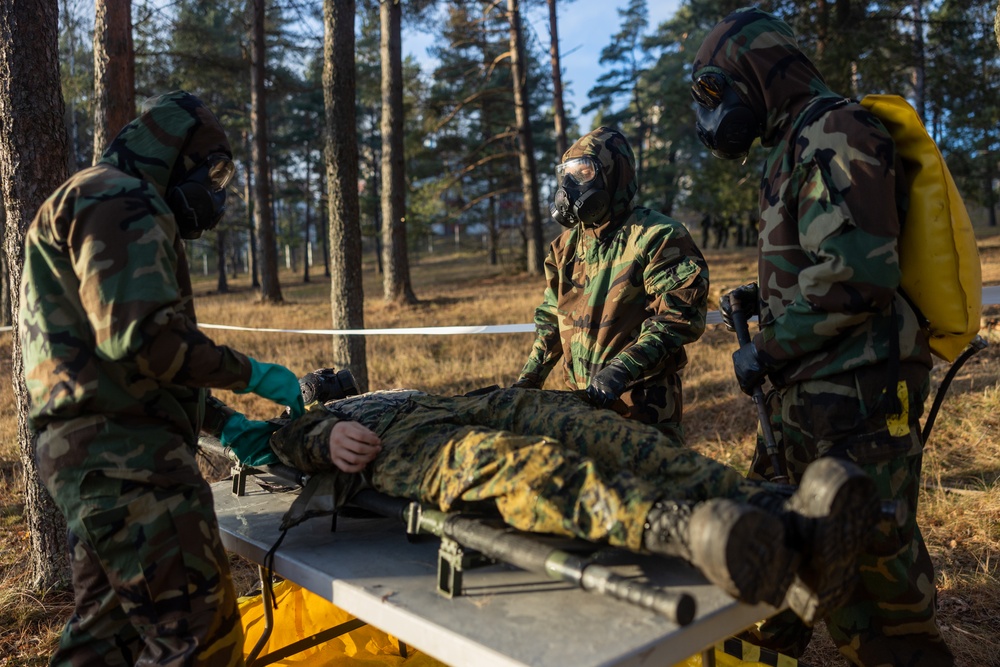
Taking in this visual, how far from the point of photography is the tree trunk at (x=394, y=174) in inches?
611

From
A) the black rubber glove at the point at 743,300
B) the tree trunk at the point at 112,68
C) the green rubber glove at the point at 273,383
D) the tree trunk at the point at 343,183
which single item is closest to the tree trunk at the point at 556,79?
the tree trunk at the point at 343,183

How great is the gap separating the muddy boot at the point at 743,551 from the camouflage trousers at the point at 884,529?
887mm

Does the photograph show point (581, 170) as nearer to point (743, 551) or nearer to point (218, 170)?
point (218, 170)

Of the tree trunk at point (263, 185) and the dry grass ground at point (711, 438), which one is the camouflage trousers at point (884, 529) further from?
the tree trunk at point (263, 185)

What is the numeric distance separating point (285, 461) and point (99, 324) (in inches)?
40.5

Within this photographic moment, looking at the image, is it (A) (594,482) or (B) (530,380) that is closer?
(A) (594,482)

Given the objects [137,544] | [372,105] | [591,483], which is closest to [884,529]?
[591,483]

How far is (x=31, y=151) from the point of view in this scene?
13.4 ft

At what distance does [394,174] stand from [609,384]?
538 inches

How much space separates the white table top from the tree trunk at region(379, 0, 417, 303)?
13769 mm

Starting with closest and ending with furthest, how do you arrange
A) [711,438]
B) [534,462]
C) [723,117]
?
[534,462], [723,117], [711,438]

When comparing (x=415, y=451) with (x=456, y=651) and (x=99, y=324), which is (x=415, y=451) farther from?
(x=99, y=324)

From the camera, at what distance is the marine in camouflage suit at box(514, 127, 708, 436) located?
3.25m

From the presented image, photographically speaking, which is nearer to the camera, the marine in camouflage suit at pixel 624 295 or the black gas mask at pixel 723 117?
the black gas mask at pixel 723 117
